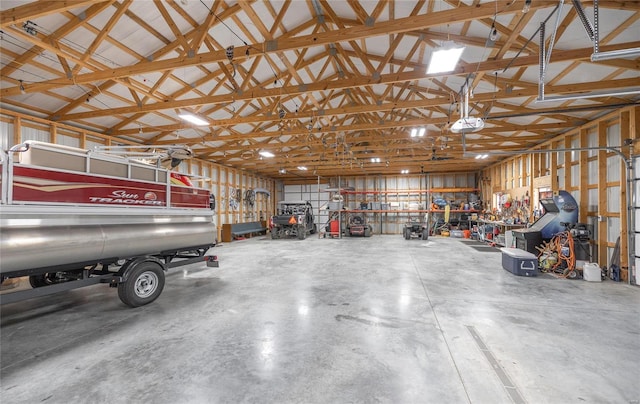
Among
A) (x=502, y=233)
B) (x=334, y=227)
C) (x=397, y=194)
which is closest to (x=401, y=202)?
(x=397, y=194)

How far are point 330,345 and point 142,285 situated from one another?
3403 mm

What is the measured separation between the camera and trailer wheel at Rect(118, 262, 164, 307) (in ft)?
13.3

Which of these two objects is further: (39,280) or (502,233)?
(502,233)

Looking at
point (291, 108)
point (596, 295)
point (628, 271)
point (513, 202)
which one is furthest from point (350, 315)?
point (513, 202)

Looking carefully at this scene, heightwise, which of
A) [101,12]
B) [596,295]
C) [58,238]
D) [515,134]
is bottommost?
[596,295]

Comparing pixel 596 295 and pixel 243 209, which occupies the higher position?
pixel 243 209

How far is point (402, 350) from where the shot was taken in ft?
9.62

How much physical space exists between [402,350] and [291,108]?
858 centimetres

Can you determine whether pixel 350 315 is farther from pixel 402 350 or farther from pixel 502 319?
pixel 502 319

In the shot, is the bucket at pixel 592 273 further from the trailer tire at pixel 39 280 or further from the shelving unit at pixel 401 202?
the trailer tire at pixel 39 280

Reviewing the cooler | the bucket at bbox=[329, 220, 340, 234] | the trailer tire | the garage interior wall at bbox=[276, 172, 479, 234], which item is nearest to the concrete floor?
the trailer tire

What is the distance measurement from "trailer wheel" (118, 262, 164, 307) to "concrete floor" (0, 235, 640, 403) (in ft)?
0.52

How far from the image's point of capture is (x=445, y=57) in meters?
3.72

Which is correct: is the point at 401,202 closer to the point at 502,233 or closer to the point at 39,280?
the point at 502,233
